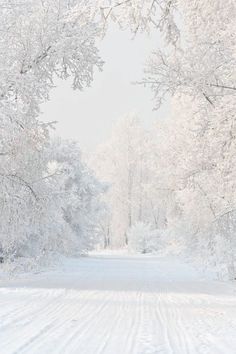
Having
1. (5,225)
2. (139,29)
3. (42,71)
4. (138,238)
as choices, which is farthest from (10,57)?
(138,238)

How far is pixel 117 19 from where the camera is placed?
26.4ft

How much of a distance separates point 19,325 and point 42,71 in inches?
365

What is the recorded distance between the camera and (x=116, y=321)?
986cm

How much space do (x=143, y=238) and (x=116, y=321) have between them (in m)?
48.2

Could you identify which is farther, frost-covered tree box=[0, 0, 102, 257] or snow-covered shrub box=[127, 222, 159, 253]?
snow-covered shrub box=[127, 222, 159, 253]

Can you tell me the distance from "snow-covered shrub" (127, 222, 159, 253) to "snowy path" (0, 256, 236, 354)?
133ft

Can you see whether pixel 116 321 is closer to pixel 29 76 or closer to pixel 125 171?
pixel 29 76

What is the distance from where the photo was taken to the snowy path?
7517mm

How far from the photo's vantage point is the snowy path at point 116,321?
7.52 m

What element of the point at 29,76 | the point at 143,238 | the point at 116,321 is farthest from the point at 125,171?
the point at 116,321

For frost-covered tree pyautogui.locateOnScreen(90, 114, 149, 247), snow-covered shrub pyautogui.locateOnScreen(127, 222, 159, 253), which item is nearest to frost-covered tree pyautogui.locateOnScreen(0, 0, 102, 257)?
snow-covered shrub pyautogui.locateOnScreen(127, 222, 159, 253)

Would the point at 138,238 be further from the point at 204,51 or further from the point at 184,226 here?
the point at 204,51

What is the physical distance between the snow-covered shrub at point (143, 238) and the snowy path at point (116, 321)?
4048 cm

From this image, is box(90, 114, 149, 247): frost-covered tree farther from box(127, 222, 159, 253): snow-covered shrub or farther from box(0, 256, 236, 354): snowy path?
box(0, 256, 236, 354): snowy path
